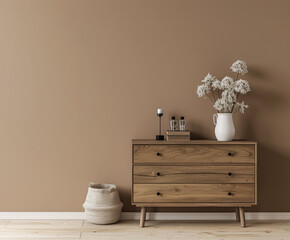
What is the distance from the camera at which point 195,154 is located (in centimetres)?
297

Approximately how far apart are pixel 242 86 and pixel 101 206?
4.73ft

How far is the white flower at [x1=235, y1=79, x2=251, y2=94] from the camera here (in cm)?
307

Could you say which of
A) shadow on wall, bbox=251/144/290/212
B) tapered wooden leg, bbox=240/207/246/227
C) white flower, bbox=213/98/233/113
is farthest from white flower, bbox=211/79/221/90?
tapered wooden leg, bbox=240/207/246/227

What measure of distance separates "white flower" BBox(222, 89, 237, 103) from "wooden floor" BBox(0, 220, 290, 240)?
0.98 metres

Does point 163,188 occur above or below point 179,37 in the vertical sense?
below

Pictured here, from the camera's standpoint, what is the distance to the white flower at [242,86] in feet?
10.1

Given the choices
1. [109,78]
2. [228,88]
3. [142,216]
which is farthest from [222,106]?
[142,216]

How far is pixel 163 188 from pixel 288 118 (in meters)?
1.23

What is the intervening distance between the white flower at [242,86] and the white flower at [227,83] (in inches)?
1.5

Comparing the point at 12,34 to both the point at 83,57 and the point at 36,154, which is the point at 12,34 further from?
the point at 36,154

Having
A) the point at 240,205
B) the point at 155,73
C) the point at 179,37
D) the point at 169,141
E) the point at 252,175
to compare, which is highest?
the point at 179,37

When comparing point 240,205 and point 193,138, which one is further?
point 193,138

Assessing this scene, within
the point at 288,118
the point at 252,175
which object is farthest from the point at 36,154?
the point at 288,118

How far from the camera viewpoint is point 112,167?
10.8ft
